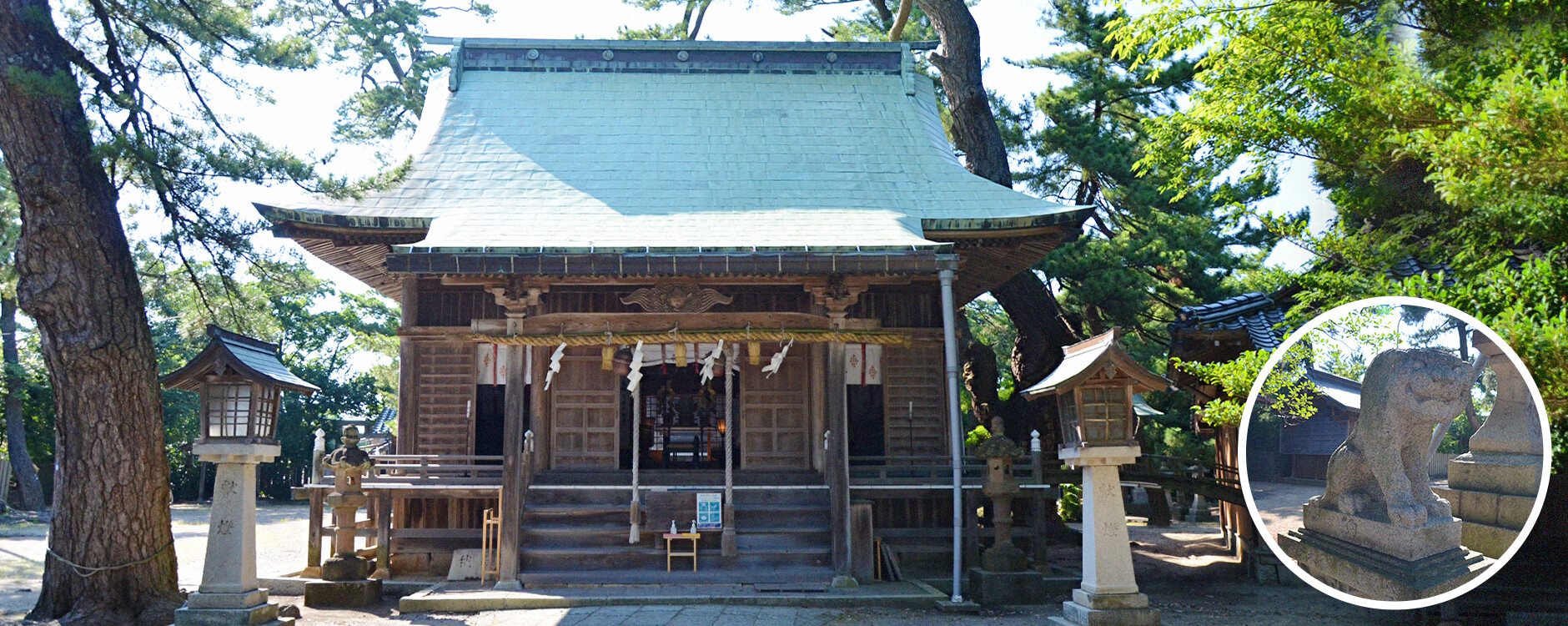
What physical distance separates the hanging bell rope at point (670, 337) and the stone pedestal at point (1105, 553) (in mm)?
3380

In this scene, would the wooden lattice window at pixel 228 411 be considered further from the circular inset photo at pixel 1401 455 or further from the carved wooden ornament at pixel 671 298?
the circular inset photo at pixel 1401 455

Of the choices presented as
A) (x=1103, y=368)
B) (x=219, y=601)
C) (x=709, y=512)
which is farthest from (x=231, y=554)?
(x=1103, y=368)

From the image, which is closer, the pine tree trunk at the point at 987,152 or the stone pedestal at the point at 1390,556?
the stone pedestal at the point at 1390,556

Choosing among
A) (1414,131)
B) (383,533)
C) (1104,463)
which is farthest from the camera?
(383,533)

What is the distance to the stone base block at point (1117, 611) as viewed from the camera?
307 inches

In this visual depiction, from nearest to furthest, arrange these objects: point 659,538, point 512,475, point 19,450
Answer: point 512,475 → point 659,538 → point 19,450

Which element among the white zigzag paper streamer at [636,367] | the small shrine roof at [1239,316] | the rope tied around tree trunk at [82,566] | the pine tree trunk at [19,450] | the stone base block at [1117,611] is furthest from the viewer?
the pine tree trunk at [19,450]

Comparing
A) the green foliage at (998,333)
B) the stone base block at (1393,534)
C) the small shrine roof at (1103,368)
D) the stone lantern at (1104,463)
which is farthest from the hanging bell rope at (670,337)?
the green foliage at (998,333)

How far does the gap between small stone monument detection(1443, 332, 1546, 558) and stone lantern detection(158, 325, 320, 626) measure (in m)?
8.32

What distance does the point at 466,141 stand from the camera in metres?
14.5

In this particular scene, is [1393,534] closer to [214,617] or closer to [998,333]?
[214,617]

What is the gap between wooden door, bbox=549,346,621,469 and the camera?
42.5 ft

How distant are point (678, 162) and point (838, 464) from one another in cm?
549

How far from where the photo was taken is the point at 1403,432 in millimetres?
4711
